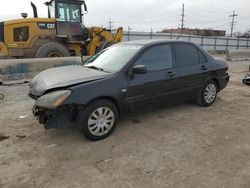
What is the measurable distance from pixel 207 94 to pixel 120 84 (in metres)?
2.55

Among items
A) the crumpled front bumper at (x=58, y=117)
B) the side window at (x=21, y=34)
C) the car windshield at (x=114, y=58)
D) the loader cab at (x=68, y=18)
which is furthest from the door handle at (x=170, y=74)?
the side window at (x=21, y=34)

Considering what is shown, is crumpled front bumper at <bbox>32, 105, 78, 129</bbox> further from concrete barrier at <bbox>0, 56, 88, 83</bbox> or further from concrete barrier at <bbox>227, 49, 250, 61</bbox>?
concrete barrier at <bbox>227, 49, 250, 61</bbox>

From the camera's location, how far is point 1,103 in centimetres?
578

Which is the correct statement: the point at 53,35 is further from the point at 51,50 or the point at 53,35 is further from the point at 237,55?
the point at 237,55

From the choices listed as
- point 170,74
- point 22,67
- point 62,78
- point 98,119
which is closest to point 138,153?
point 98,119

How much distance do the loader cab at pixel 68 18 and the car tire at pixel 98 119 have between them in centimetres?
690

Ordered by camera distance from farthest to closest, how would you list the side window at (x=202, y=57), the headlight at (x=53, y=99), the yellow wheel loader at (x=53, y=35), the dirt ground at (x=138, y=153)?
1. the yellow wheel loader at (x=53, y=35)
2. the side window at (x=202, y=57)
3. the headlight at (x=53, y=99)
4. the dirt ground at (x=138, y=153)

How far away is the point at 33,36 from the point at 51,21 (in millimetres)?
975

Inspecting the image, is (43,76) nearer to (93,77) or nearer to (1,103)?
(93,77)

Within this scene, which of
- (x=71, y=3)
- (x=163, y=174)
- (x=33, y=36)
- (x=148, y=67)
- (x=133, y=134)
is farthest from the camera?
(x=71, y=3)

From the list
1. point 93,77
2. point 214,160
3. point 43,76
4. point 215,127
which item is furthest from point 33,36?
point 214,160

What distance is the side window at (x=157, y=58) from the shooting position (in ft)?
14.4

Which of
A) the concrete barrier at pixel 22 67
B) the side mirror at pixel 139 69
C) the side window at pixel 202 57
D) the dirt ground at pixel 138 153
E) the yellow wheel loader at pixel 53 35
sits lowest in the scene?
the dirt ground at pixel 138 153

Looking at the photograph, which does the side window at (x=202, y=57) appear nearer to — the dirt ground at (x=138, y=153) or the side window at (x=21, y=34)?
the dirt ground at (x=138, y=153)
